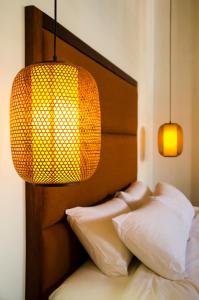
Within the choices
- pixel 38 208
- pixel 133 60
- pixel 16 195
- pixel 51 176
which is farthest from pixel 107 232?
pixel 133 60

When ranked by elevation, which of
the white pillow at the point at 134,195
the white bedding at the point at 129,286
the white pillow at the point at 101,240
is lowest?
the white bedding at the point at 129,286

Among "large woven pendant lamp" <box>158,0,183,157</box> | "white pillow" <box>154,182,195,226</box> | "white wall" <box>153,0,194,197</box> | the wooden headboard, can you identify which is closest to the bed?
the wooden headboard

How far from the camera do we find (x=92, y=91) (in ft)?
3.16

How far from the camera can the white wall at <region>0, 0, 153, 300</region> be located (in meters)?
1.17

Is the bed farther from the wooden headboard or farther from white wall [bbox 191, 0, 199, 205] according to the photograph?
white wall [bbox 191, 0, 199, 205]

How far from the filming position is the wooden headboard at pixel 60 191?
1.28 m

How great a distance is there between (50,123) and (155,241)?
841 millimetres

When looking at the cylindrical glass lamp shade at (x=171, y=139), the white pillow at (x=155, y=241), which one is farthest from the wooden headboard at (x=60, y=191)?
the cylindrical glass lamp shade at (x=171, y=139)

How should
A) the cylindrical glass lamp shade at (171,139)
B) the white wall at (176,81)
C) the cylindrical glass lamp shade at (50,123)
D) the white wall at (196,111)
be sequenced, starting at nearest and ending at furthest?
1. the cylindrical glass lamp shade at (50,123)
2. the cylindrical glass lamp shade at (171,139)
3. the white wall at (176,81)
4. the white wall at (196,111)

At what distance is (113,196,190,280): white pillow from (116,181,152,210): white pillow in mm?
439

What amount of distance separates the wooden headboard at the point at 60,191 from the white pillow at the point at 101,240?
6 centimetres

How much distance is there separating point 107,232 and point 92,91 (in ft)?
2.57

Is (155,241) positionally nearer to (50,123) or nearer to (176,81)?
(50,123)

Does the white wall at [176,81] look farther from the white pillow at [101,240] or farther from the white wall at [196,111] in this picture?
the white pillow at [101,240]
